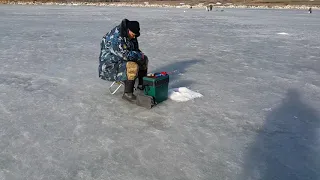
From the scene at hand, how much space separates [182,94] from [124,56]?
3.23 ft

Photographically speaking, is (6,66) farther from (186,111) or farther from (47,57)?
(186,111)

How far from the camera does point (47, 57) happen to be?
22.7 feet

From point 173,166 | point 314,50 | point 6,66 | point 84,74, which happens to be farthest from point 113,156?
point 314,50

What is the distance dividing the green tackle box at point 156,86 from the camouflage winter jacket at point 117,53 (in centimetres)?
33

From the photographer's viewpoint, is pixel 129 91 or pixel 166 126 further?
pixel 129 91

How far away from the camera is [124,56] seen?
393 centimetres

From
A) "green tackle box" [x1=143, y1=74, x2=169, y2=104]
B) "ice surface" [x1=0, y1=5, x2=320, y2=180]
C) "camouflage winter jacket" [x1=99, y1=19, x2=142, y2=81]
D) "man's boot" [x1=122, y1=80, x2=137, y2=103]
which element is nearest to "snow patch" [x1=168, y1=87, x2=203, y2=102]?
"ice surface" [x1=0, y1=5, x2=320, y2=180]

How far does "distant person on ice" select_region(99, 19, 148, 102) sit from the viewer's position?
388 centimetres

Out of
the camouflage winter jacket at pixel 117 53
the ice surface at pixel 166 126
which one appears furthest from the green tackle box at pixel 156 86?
the camouflage winter jacket at pixel 117 53

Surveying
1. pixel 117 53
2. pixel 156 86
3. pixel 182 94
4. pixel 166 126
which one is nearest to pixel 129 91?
pixel 156 86

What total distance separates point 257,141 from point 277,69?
136 inches

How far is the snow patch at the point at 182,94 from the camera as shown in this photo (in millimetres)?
4164

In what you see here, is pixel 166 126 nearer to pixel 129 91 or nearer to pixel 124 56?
pixel 129 91

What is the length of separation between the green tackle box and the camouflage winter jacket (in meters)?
0.33
